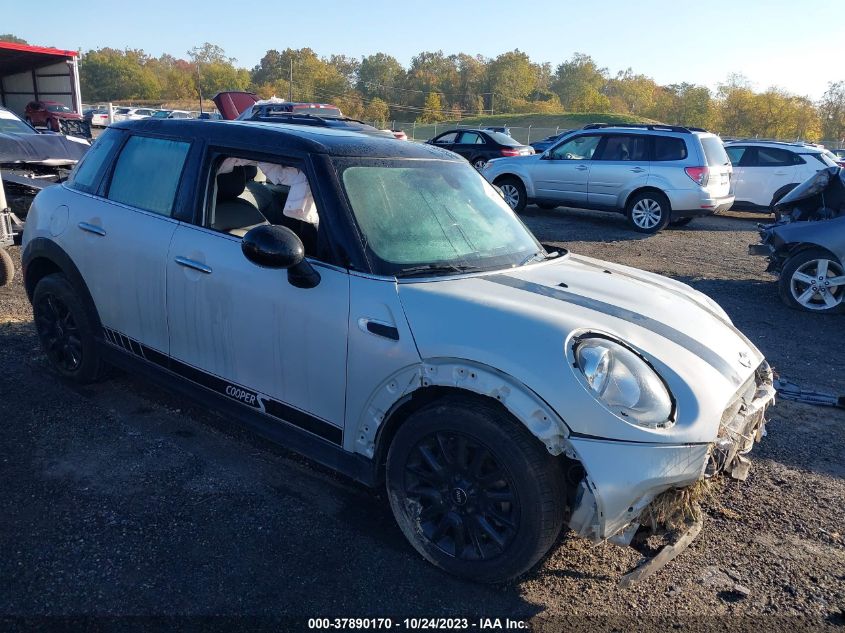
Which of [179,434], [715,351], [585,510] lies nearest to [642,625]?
[585,510]

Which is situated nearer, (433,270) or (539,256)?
(433,270)

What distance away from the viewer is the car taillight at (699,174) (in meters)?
11.6

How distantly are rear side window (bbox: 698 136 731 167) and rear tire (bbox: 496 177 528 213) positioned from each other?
11.5 feet

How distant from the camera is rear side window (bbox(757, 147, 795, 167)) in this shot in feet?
46.7

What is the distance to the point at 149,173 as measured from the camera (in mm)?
3814

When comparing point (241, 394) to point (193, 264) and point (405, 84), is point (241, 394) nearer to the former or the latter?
point (193, 264)

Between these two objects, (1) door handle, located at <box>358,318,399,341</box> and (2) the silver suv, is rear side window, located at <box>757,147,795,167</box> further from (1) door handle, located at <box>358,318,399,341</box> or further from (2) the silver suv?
(1) door handle, located at <box>358,318,399,341</box>

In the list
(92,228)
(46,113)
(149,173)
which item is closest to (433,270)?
(149,173)

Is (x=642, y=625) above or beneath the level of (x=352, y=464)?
beneath

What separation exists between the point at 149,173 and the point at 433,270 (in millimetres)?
1943

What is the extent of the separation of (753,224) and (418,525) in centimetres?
1422

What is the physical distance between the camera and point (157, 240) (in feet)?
11.7

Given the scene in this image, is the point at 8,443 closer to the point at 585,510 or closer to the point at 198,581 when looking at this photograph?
the point at 198,581

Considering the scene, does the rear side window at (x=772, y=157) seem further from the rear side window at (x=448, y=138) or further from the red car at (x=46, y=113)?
the red car at (x=46, y=113)
